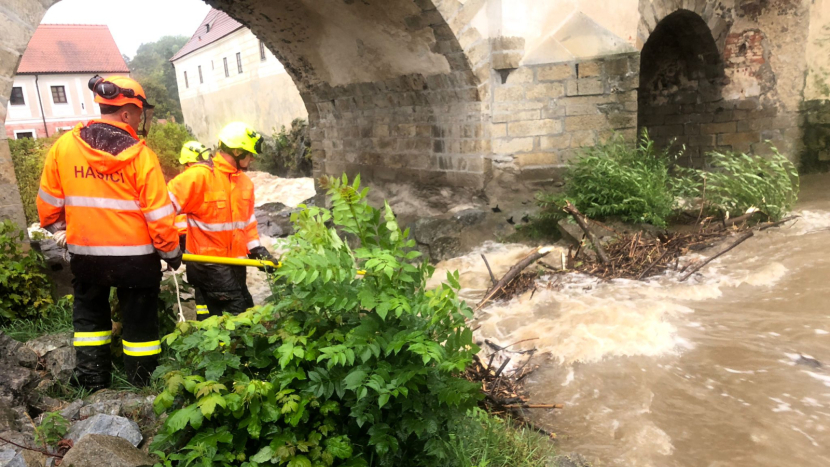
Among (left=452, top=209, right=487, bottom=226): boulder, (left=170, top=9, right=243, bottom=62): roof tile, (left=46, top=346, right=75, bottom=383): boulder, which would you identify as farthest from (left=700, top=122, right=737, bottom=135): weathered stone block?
(left=170, top=9, right=243, bottom=62): roof tile

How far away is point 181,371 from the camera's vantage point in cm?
194

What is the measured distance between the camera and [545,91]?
6.65 metres

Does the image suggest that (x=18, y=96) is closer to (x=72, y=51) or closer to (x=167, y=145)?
(x=72, y=51)

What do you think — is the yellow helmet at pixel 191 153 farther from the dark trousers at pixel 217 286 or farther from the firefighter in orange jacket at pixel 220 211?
the dark trousers at pixel 217 286

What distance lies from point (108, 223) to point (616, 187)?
4.98 metres

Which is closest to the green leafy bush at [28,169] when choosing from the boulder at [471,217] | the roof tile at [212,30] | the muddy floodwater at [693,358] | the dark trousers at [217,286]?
the boulder at [471,217]

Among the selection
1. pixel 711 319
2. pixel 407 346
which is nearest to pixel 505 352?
pixel 711 319

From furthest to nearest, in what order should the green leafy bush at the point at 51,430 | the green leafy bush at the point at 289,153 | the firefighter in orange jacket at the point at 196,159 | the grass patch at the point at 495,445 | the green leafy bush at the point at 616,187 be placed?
the green leafy bush at the point at 289,153 < the green leafy bush at the point at 616,187 < the firefighter in orange jacket at the point at 196,159 < the grass patch at the point at 495,445 < the green leafy bush at the point at 51,430

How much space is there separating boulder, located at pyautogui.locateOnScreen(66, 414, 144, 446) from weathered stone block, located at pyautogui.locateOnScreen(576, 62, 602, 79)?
6.03 meters

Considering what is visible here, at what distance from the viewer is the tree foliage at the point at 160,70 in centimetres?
3275

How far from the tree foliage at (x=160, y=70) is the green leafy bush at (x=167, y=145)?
18.7 m

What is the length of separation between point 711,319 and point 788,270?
139 centimetres

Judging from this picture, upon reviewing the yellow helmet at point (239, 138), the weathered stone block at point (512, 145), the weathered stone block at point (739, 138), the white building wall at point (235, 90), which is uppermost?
the white building wall at point (235, 90)

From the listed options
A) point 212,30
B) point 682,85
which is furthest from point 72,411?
point 212,30
